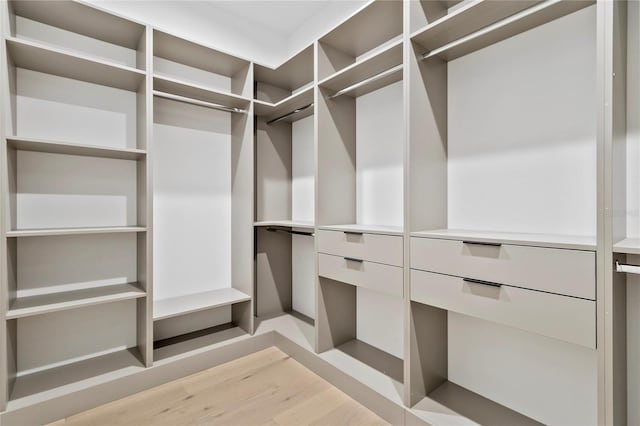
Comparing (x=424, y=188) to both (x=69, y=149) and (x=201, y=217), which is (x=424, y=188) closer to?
(x=201, y=217)

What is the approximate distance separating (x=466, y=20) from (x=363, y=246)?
123 cm

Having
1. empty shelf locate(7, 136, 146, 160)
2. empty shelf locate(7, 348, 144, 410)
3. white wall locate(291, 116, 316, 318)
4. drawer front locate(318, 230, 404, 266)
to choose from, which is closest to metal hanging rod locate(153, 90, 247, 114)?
empty shelf locate(7, 136, 146, 160)

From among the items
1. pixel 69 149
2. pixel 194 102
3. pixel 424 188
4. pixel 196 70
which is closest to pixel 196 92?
pixel 194 102

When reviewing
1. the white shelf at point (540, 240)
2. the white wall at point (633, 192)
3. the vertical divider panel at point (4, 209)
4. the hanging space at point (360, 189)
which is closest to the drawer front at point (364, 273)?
the hanging space at point (360, 189)

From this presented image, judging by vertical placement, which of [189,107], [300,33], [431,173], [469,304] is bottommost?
[469,304]

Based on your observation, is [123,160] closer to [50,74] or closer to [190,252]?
[50,74]

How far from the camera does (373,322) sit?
226 cm

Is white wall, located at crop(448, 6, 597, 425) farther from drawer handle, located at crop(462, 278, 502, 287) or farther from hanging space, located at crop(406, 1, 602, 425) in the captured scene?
drawer handle, located at crop(462, 278, 502, 287)

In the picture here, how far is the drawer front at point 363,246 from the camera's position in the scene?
1.67 metres

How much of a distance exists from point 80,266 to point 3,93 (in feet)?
3.48

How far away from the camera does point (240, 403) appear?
1.81m

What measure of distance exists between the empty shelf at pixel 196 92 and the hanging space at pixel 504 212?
1.41 m

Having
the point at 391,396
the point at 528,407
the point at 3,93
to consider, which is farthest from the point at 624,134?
the point at 3,93

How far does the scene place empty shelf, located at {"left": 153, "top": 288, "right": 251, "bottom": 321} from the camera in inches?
82.8
